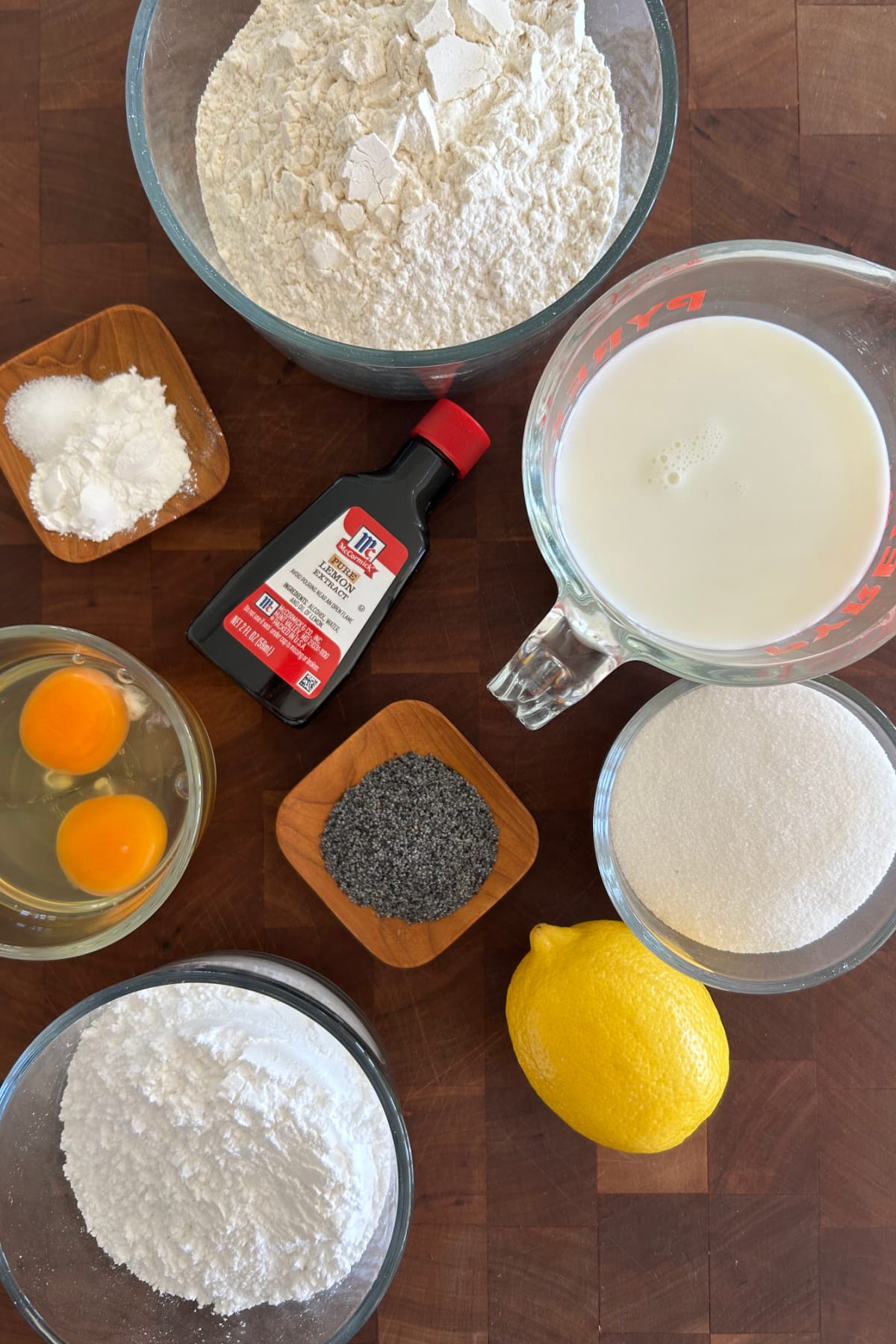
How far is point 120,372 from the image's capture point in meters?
0.78

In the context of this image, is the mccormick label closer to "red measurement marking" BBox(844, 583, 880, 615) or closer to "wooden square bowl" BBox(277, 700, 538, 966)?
"wooden square bowl" BBox(277, 700, 538, 966)

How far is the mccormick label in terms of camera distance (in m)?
0.75

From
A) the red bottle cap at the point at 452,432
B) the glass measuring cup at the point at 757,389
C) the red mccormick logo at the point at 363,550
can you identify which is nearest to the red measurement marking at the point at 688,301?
the glass measuring cup at the point at 757,389

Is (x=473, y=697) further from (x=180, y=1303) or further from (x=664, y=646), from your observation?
(x=180, y=1303)

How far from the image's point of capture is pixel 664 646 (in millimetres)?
583

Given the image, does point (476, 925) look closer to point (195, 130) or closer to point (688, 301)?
point (688, 301)

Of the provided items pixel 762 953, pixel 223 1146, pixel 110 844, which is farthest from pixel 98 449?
pixel 762 953

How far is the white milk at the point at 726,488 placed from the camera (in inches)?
23.4

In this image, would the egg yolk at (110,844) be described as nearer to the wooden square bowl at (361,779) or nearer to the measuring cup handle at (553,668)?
the wooden square bowl at (361,779)

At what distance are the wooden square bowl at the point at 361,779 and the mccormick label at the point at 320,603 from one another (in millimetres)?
75

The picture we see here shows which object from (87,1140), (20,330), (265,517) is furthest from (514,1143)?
(20,330)

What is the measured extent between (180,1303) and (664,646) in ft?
2.10

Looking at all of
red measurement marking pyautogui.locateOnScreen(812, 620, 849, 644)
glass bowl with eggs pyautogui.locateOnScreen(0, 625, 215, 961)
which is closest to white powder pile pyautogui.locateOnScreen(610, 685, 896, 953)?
red measurement marking pyautogui.locateOnScreen(812, 620, 849, 644)

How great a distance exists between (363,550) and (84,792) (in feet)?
1.09
